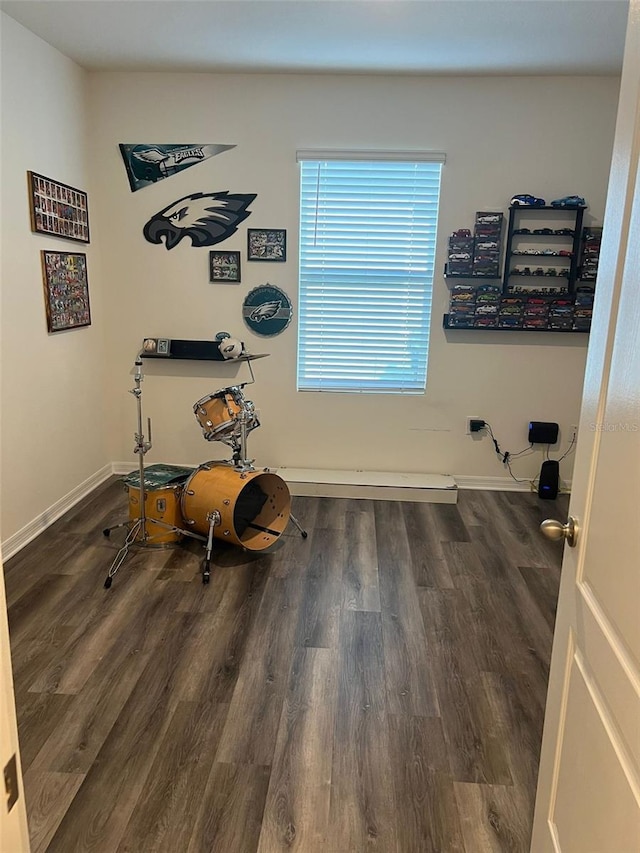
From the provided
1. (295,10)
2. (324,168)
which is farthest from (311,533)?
(295,10)

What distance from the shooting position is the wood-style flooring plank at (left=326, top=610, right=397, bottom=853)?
1.70 m

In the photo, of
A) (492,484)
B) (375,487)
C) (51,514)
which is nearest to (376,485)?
(375,487)

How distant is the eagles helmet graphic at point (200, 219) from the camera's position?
4.16 metres

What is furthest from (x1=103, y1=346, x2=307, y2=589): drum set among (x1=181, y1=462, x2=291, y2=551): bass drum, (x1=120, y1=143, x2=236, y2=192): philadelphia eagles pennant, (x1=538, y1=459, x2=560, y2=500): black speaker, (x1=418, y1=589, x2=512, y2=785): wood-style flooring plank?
(x1=538, y1=459, x2=560, y2=500): black speaker

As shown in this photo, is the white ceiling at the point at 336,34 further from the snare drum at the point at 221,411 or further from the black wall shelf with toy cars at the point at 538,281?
the snare drum at the point at 221,411

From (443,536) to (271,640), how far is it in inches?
58.9

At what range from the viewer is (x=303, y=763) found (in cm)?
194

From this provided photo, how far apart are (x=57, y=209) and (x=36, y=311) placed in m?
0.67

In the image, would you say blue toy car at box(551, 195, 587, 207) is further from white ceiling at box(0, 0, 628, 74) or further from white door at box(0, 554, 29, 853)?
white door at box(0, 554, 29, 853)

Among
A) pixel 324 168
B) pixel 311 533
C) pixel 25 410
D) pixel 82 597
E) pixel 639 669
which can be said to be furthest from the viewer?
pixel 324 168

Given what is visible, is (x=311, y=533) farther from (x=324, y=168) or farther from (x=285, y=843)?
(x=324, y=168)

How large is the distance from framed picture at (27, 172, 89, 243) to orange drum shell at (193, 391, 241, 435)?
54.8 inches

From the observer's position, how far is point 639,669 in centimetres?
95

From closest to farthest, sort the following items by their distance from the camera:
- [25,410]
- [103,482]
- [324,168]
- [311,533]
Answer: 1. [25,410]
2. [311,533]
3. [324,168]
4. [103,482]
